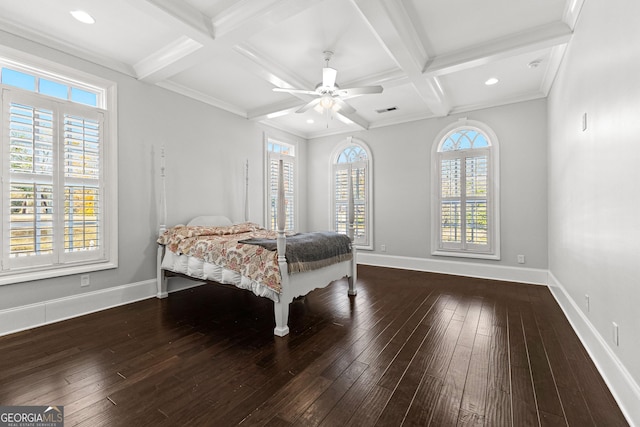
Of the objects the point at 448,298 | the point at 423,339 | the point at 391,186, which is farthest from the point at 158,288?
the point at 391,186

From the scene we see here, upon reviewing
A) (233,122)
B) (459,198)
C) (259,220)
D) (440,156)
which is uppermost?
(233,122)

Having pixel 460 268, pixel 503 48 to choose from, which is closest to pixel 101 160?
pixel 503 48

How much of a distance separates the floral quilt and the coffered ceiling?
198 centimetres

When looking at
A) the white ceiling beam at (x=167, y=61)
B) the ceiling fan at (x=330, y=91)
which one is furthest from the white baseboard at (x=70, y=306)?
the ceiling fan at (x=330, y=91)

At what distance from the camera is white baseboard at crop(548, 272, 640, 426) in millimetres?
1501

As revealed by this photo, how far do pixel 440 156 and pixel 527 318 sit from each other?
302cm

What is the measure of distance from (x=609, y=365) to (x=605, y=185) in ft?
3.83

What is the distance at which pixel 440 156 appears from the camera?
5105mm

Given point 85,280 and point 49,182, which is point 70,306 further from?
point 49,182

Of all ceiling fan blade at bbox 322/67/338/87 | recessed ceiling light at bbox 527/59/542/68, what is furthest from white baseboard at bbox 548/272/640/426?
ceiling fan blade at bbox 322/67/338/87

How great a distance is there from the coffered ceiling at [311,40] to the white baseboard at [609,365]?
2.64 m

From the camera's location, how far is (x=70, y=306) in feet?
9.95

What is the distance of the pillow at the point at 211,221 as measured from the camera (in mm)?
4200

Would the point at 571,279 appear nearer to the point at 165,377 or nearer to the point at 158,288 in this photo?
the point at 165,377
